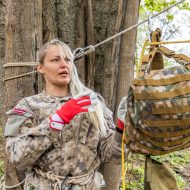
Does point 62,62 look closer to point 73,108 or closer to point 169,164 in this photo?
point 73,108

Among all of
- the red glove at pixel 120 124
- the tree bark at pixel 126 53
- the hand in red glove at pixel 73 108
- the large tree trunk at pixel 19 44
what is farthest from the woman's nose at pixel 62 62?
the tree bark at pixel 126 53

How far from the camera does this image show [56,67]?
77.1 inches

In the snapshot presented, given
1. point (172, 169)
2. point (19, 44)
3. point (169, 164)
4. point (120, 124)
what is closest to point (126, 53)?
point (19, 44)

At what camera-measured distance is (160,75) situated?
1.39 m

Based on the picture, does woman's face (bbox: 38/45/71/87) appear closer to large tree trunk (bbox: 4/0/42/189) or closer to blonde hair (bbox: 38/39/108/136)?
blonde hair (bbox: 38/39/108/136)

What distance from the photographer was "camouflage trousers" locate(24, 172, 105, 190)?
74.0 inches

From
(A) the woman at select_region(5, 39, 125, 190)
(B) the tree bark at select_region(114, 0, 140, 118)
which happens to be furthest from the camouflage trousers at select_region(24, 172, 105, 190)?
(B) the tree bark at select_region(114, 0, 140, 118)

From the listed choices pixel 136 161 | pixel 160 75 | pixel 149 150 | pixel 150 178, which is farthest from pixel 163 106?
pixel 136 161

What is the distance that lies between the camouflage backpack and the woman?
28 cm

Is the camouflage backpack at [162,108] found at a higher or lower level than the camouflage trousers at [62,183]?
higher

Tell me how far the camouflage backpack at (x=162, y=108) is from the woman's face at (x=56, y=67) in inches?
23.3

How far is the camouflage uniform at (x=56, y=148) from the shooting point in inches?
71.2

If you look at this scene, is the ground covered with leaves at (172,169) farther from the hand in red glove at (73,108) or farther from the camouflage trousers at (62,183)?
the hand in red glove at (73,108)

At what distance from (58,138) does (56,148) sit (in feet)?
0.19
